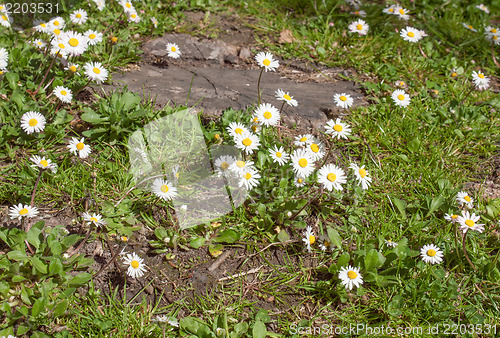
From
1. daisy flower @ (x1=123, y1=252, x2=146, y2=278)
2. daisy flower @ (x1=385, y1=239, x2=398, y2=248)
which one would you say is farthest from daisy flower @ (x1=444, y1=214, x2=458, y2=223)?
daisy flower @ (x1=123, y1=252, x2=146, y2=278)

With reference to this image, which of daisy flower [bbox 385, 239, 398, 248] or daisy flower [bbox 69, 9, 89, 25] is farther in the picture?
daisy flower [bbox 69, 9, 89, 25]

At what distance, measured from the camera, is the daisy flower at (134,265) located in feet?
6.63

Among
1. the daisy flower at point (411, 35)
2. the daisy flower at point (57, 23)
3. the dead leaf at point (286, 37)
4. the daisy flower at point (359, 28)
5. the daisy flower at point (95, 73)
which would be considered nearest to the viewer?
the daisy flower at point (95, 73)

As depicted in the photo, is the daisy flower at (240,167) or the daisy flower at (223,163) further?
the daisy flower at (223,163)

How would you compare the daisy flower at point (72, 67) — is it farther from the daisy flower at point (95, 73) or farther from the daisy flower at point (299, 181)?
the daisy flower at point (299, 181)

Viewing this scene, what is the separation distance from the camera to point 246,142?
93.4 inches

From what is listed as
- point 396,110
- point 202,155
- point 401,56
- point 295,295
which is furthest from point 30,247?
point 401,56

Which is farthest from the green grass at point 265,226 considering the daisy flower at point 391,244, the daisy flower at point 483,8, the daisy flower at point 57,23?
the daisy flower at point 483,8

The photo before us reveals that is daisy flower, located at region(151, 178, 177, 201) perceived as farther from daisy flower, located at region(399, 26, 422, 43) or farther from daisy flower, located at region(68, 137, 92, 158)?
daisy flower, located at region(399, 26, 422, 43)

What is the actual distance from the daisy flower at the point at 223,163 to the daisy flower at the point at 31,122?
1118 mm

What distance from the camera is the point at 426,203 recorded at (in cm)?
257

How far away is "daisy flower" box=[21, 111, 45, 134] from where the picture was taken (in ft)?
8.06

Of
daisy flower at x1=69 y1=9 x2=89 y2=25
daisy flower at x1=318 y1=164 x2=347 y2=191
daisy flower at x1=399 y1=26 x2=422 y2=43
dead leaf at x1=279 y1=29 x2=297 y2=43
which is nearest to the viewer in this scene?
daisy flower at x1=318 y1=164 x2=347 y2=191

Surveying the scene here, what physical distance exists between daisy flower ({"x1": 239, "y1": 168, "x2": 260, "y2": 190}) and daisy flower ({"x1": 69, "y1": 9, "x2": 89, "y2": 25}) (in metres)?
2.02
